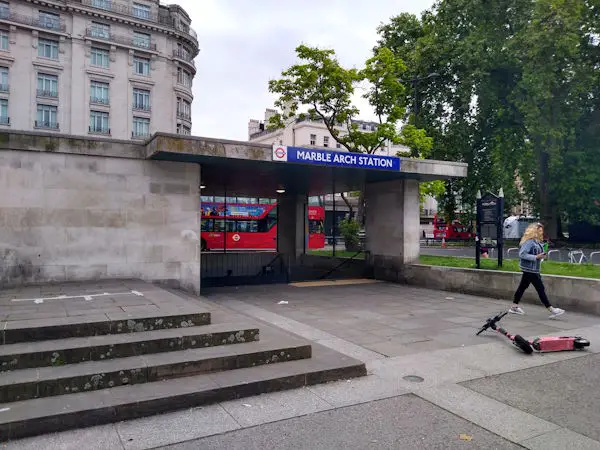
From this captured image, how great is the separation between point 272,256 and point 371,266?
16.6 feet

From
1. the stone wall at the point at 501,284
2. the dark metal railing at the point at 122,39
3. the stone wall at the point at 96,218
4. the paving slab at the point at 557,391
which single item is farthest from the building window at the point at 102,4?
the paving slab at the point at 557,391

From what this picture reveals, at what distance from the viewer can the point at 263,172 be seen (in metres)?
14.2

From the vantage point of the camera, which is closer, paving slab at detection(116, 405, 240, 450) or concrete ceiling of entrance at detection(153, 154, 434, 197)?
paving slab at detection(116, 405, 240, 450)

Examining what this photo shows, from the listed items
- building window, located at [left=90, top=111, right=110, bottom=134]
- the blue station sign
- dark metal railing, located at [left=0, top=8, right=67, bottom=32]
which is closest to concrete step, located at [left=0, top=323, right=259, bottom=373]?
the blue station sign

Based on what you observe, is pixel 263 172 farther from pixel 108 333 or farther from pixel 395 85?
pixel 395 85

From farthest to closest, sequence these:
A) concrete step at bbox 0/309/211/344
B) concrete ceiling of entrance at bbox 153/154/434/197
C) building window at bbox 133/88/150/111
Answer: building window at bbox 133/88/150/111 < concrete ceiling of entrance at bbox 153/154/434/197 < concrete step at bbox 0/309/211/344

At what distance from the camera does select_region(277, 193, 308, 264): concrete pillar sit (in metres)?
21.3

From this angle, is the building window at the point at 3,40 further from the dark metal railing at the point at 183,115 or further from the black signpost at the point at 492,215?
the black signpost at the point at 492,215

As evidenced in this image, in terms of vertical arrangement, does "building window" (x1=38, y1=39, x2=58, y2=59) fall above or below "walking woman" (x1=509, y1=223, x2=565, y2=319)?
above

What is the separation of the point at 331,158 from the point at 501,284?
5.49 meters

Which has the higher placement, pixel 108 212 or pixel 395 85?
pixel 395 85

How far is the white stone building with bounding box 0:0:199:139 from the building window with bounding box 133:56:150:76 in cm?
10

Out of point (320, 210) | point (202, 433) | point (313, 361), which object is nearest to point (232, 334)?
point (313, 361)

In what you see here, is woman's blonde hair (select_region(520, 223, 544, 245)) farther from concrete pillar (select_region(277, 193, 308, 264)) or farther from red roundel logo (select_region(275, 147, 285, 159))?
concrete pillar (select_region(277, 193, 308, 264))
